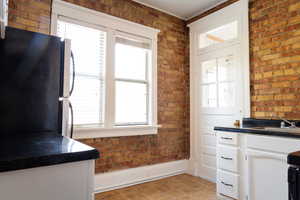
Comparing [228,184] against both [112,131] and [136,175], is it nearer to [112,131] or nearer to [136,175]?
[136,175]

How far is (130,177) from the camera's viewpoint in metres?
2.95

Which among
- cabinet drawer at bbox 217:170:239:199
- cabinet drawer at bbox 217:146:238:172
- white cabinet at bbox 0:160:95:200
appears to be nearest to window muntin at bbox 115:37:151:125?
cabinet drawer at bbox 217:146:238:172

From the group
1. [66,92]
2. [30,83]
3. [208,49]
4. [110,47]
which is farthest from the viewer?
[208,49]

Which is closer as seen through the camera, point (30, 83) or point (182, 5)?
point (30, 83)

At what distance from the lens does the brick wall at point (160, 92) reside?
2689 mm

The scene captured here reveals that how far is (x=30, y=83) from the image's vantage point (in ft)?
4.68

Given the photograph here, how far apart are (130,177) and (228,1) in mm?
3143

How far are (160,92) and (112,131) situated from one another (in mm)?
1119

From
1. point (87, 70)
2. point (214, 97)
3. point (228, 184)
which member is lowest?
point (228, 184)

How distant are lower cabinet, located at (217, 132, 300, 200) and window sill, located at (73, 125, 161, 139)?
1.14m

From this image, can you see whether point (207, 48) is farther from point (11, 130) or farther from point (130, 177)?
point (11, 130)

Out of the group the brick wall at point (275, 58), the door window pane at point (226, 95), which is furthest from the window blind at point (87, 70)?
the brick wall at point (275, 58)

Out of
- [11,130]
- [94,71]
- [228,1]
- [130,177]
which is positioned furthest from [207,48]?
[11,130]

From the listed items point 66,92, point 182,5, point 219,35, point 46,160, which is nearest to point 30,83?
point 66,92
